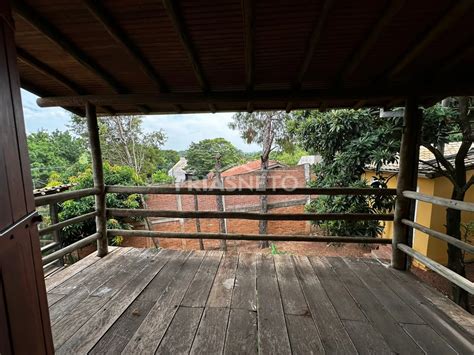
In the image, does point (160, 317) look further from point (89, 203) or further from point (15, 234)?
point (89, 203)

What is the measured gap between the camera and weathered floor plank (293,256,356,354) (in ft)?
4.92

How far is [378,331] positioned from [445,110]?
3.39 metres

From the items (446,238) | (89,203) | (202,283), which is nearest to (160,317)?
(202,283)

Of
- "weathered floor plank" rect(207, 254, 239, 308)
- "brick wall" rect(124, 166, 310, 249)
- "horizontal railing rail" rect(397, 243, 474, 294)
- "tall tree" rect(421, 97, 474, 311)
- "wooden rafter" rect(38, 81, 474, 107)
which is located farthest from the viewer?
"brick wall" rect(124, 166, 310, 249)

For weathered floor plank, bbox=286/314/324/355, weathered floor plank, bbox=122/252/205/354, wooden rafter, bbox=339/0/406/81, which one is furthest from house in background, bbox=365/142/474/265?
weathered floor plank, bbox=122/252/205/354

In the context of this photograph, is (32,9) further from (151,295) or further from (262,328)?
(262,328)

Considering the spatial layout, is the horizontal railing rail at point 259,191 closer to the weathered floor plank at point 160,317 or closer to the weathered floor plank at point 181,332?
the weathered floor plank at point 160,317

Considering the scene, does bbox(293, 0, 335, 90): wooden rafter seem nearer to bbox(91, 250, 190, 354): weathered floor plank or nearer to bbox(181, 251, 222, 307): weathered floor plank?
bbox(181, 251, 222, 307): weathered floor plank

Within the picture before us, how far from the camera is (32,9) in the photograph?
4.83ft

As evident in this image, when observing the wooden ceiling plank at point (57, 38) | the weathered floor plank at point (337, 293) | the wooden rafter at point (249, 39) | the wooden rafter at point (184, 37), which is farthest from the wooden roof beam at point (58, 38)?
the weathered floor plank at point (337, 293)

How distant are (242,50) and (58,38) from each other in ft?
4.55

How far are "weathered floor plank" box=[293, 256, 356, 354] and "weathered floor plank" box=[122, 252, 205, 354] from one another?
3.71 feet

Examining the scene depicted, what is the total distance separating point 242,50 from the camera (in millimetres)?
1887

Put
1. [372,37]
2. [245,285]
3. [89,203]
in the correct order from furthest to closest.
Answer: [89,203] → [245,285] → [372,37]
